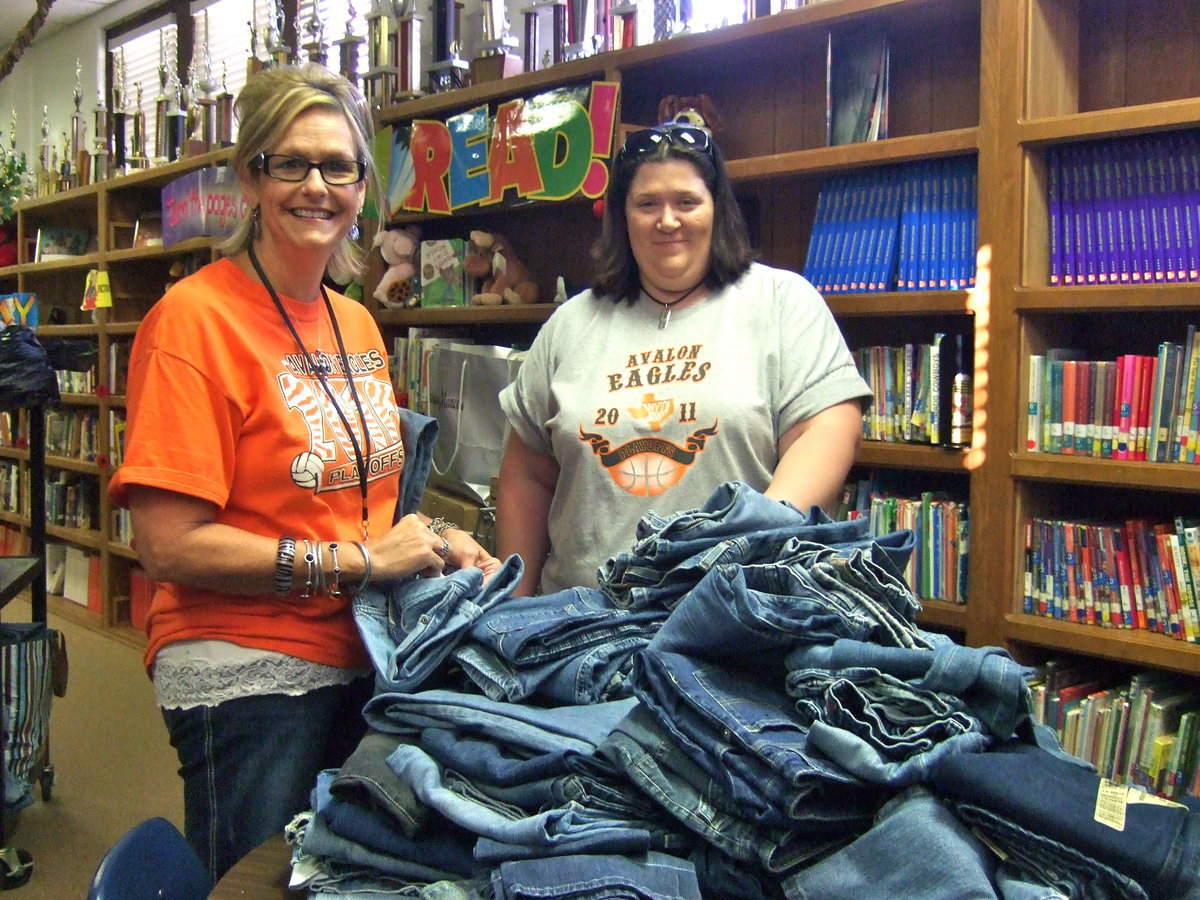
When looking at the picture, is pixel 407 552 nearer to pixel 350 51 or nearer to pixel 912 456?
pixel 912 456

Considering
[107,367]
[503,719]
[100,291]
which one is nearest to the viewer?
[503,719]

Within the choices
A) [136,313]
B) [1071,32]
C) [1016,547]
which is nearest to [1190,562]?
[1016,547]

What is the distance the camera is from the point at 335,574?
3.91 ft

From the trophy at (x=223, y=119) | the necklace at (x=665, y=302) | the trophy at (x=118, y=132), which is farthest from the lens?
the trophy at (x=118, y=132)

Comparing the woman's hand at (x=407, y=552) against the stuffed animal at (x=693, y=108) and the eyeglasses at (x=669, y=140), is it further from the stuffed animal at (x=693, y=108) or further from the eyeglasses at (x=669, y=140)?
the stuffed animal at (x=693, y=108)

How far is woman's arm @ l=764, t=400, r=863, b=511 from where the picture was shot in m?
1.34

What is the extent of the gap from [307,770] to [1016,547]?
153 cm

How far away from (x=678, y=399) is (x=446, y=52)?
8.25ft

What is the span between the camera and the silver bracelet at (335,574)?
3.91ft

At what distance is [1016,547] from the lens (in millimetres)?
2193

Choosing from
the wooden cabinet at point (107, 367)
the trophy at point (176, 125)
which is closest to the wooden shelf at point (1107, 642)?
the wooden cabinet at point (107, 367)

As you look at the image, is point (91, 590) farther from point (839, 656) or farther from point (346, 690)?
point (839, 656)

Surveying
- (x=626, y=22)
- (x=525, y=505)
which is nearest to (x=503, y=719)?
(x=525, y=505)

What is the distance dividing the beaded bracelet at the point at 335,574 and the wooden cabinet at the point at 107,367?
3843 mm
